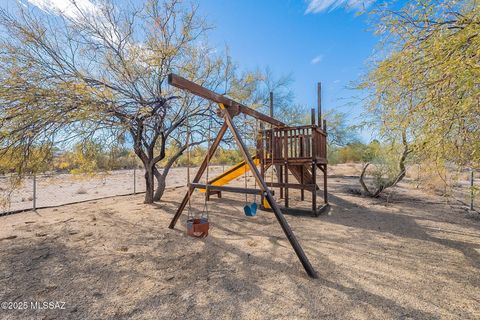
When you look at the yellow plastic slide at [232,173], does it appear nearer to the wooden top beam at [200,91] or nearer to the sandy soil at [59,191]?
the wooden top beam at [200,91]

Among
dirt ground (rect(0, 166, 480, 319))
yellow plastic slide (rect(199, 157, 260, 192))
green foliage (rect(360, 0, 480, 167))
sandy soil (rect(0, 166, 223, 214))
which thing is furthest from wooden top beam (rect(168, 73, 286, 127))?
sandy soil (rect(0, 166, 223, 214))

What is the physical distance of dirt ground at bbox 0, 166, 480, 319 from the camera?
211cm

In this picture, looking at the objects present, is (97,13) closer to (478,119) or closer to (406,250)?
(478,119)

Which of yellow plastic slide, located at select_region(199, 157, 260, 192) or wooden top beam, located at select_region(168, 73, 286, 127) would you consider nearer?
wooden top beam, located at select_region(168, 73, 286, 127)

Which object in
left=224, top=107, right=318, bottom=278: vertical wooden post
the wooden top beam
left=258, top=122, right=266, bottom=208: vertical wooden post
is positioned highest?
the wooden top beam

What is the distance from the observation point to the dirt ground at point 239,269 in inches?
83.0

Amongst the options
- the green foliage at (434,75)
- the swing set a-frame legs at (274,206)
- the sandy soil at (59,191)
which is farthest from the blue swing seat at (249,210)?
the sandy soil at (59,191)

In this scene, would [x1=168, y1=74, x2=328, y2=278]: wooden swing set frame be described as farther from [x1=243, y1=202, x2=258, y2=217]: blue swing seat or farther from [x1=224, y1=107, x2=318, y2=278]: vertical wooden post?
[x1=243, y1=202, x2=258, y2=217]: blue swing seat

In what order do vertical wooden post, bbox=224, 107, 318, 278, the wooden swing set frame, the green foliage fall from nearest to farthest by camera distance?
the green foliage < vertical wooden post, bbox=224, 107, 318, 278 < the wooden swing set frame

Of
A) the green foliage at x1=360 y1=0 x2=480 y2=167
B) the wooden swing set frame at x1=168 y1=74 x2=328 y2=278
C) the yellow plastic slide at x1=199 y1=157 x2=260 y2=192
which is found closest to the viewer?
the green foliage at x1=360 y1=0 x2=480 y2=167

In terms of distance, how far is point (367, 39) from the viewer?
303 centimetres

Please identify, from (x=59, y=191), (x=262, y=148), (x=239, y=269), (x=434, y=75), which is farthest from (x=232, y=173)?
(x=59, y=191)

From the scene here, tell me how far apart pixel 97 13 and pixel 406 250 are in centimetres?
791

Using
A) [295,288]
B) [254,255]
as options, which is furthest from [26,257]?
[295,288]
